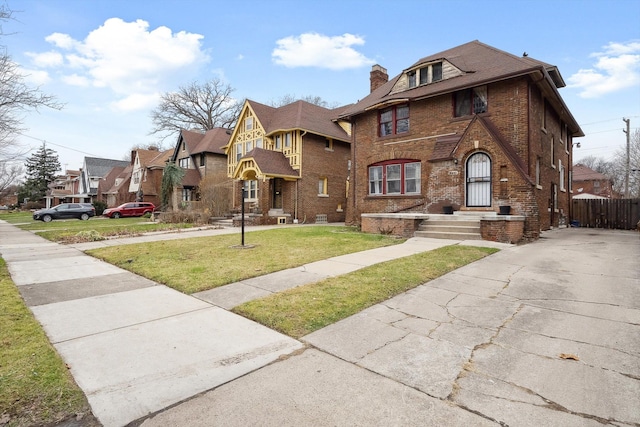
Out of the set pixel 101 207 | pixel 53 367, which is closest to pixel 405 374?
pixel 53 367

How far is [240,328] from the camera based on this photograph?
4156mm

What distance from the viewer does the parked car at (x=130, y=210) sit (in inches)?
1291

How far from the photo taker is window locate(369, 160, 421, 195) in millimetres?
16359

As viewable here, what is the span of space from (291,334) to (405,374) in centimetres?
143

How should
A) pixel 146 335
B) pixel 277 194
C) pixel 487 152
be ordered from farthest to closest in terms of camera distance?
pixel 277 194
pixel 487 152
pixel 146 335

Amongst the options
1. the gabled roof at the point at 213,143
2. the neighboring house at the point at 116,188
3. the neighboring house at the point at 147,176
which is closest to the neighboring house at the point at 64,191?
the neighboring house at the point at 116,188

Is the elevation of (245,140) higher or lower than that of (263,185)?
higher

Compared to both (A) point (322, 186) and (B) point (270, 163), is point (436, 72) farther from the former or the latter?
(B) point (270, 163)

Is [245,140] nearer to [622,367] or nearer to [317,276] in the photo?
[317,276]

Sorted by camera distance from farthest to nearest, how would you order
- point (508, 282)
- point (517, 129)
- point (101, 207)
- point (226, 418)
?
point (101, 207) → point (517, 129) → point (508, 282) → point (226, 418)

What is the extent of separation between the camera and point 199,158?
31.5 metres

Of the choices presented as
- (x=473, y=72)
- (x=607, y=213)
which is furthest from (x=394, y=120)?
(x=607, y=213)

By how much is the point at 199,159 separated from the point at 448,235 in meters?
25.6

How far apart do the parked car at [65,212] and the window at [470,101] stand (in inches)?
1322
